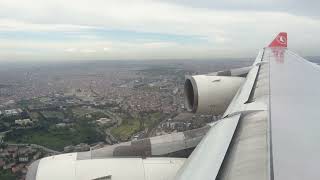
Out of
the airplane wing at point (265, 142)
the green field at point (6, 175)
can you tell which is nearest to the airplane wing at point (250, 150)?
the airplane wing at point (265, 142)

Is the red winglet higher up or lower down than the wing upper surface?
higher up

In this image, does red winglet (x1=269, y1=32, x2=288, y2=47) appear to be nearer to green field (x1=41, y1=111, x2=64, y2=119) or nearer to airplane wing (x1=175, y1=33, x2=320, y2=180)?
airplane wing (x1=175, y1=33, x2=320, y2=180)

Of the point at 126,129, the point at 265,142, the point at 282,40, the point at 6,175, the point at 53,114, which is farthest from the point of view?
the point at 53,114

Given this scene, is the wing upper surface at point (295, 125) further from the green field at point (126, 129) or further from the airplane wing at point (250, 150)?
the green field at point (126, 129)

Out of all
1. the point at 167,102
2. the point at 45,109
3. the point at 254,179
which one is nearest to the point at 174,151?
the point at 254,179

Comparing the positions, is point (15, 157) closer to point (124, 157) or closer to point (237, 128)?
point (124, 157)

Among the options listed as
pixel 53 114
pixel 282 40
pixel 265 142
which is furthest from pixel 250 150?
pixel 53 114

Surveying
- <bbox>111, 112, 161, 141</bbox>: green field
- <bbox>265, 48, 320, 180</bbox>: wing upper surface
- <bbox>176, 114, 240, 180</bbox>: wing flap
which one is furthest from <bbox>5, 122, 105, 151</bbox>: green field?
<bbox>176, 114, 240, 180</bbox>: wing flap

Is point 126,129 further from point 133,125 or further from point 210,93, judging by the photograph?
point 210,93
